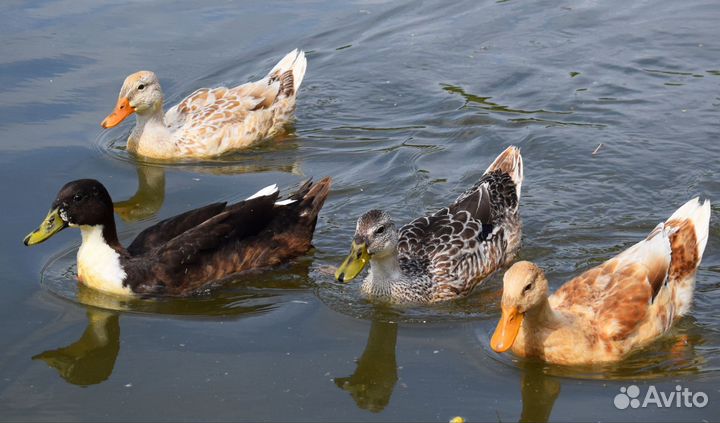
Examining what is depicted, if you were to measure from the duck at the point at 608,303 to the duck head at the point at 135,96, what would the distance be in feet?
18.6

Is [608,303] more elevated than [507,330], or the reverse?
[507,330]

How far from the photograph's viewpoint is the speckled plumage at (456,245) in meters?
8.82

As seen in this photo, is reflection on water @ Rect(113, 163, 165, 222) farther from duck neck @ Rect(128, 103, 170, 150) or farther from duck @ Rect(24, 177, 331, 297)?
duck @ Rect(24, 177, 331, 297)

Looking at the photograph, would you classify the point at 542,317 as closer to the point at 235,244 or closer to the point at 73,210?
the point at 235,244

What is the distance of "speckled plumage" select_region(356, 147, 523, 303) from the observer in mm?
8820

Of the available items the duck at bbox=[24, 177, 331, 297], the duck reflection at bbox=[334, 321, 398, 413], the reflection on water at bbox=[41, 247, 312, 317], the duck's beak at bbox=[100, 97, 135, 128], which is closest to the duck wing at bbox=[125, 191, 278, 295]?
the duck at bbox=[24, 177, 331, 297]

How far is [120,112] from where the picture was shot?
12.1m

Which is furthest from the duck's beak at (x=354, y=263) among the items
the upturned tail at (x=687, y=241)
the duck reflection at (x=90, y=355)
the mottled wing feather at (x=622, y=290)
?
the upturned tail at (x=687, y=241)

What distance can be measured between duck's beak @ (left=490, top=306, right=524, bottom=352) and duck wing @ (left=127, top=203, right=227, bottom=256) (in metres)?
2.92

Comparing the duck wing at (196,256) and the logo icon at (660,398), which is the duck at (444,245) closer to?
the duck wing at (196,256)

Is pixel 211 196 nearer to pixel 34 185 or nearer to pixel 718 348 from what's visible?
pixel 34 185

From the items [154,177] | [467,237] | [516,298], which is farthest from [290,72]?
[516,298]

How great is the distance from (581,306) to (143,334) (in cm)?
319

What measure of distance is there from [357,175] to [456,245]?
222 cm
